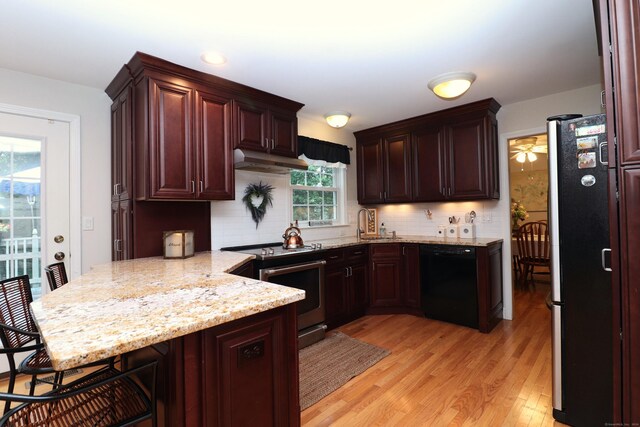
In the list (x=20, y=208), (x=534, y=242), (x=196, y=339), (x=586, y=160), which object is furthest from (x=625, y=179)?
(x=534, y=242)

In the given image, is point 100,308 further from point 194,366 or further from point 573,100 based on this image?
point 573,100

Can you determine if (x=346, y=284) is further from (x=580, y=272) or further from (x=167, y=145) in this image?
(x=167, y=145)

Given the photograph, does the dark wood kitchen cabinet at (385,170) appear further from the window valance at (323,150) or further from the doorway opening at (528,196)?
the doorway opening at (528,196)

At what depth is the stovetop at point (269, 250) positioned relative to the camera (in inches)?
109

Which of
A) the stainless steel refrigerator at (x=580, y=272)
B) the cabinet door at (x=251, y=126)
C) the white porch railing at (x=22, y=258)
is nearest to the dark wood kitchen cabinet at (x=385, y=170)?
the cabinet door at (x=251, y=126)

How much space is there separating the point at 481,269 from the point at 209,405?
3.00m

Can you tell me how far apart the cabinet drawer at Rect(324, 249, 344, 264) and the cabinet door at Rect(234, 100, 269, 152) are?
1270 mm

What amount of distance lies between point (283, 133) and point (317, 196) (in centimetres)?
120

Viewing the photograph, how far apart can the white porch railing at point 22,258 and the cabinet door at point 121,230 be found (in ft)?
1.75

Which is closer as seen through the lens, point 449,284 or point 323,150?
point 449,284

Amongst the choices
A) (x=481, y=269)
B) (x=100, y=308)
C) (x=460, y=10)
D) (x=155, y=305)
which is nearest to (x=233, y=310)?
(x=155, y=305)

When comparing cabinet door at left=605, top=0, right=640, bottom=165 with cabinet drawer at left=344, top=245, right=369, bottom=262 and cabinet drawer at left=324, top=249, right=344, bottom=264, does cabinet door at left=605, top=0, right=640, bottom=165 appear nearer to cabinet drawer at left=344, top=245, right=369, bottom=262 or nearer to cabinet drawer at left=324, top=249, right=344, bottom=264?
cabinet drawer at left=324, top=249, right=344, bottom=264

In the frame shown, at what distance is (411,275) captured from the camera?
379cm

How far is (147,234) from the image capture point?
2.64 metres
